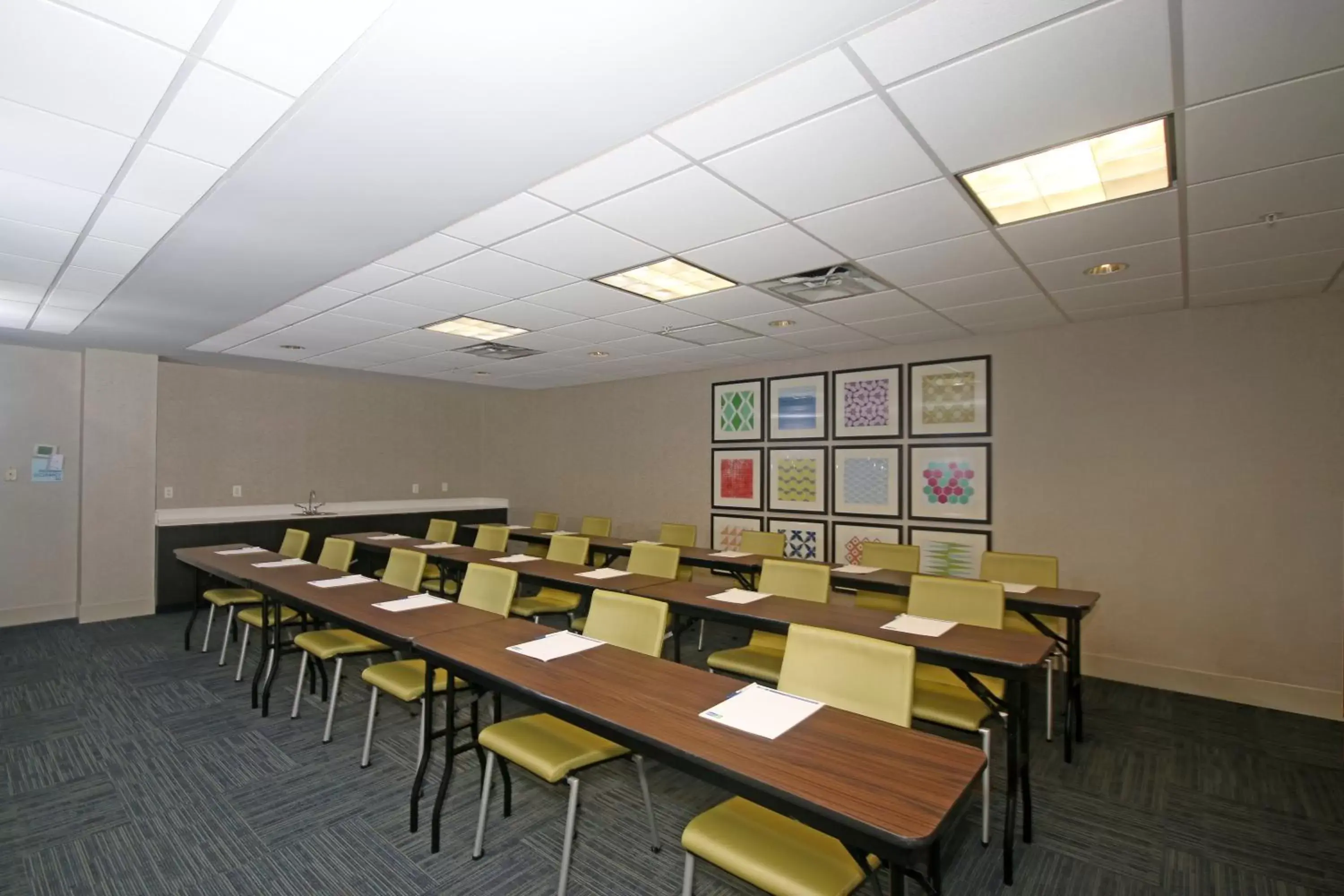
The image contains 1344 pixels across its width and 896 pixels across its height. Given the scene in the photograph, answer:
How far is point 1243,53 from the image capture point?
1642 mm

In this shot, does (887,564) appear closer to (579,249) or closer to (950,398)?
(950,398)

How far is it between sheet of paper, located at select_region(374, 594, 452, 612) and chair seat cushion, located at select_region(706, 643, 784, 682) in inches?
60.0

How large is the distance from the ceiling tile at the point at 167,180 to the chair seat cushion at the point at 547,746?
2412 millimetres

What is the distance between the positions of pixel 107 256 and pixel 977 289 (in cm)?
492

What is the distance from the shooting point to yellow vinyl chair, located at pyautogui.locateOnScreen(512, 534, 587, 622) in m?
4.54

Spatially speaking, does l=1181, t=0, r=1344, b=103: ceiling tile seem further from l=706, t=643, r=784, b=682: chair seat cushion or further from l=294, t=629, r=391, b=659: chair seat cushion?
l=294, t=629, r=391, b=659: chair seat cushion

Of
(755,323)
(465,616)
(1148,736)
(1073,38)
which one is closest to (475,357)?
(755,323)

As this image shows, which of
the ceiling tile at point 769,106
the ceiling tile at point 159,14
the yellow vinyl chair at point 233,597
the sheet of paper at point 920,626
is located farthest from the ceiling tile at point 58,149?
the sheet of paper at point 920,626

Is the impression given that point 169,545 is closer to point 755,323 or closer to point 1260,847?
point 755,323

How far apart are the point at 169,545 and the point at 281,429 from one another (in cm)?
170

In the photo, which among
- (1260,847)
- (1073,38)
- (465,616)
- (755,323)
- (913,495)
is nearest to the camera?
(1073,38)

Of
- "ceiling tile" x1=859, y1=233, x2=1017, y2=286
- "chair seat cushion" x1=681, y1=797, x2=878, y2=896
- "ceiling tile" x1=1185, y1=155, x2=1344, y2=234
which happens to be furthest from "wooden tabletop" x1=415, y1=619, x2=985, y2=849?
"ceiling tile" x1=1185, y1=155, x2=1344, y2=234

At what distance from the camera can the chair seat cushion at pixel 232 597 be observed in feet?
A: 15.3

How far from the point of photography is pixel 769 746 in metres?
1.64
